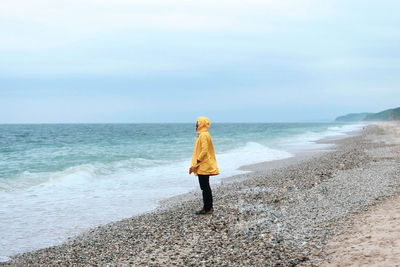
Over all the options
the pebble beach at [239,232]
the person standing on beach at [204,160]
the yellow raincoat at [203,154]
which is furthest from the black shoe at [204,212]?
the yellow raincoat at [203,154]

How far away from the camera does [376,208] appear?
269 inches

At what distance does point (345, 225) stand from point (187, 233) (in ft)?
9.02

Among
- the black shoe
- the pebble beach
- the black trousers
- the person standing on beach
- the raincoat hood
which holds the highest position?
the raincoat hood

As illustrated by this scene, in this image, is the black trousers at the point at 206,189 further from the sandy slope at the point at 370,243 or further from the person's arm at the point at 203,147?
the sandy slope at the point at 370,243

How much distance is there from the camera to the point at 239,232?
615 cm

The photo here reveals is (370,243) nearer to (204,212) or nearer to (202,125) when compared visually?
(204,212)

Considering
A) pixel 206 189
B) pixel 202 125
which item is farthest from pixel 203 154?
pixel 206 189

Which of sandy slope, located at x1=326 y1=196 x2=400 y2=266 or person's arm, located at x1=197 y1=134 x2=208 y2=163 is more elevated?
person's arm, located at x1=197 y1=134 x2=208 y2=163

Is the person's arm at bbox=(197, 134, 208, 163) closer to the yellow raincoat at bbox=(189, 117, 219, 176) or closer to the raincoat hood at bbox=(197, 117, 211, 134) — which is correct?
the yellow raincoat at bbox=(189, 117, 219, 176)

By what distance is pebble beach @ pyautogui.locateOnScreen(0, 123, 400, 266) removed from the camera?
17.3 feet

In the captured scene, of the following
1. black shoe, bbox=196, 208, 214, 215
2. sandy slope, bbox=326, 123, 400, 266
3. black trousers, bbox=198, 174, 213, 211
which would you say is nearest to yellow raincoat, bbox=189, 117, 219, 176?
black trousers, bbox=198, 174, 213, 211

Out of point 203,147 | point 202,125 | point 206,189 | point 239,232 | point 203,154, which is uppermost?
point 202,125

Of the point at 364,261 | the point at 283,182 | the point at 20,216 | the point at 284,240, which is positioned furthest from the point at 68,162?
the point at 364,261

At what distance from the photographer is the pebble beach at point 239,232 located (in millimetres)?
5285
